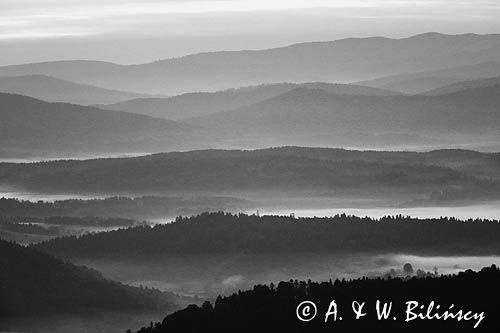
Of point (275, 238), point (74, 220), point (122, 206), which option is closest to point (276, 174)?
point (122, 206)

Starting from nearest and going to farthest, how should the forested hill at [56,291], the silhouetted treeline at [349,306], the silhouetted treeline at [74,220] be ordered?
the silhouetted treeline at [349,306]
the forested hill at [56,291]
the silhouetted treeline at [74,220]

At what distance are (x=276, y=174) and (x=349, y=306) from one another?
109 m

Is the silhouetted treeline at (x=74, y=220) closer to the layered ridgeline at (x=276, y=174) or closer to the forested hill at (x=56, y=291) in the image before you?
the layered ridgeline at (x=276, y=174)

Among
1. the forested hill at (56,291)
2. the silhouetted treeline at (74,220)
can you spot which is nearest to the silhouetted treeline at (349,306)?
the forested hill at (56,291)

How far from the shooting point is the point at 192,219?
99562 millimetres

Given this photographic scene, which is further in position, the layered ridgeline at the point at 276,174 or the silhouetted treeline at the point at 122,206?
the layered ridgeline at the point at 276,174

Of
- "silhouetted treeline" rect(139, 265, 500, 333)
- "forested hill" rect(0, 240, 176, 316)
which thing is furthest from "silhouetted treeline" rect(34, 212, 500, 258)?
"silhouetted treeline" rect(139, 265, 500, 333)

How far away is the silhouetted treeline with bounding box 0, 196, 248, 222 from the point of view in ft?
428

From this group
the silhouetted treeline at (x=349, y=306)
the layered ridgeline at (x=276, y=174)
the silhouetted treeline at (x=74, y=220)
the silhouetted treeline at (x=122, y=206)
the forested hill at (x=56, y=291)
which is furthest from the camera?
the layered ridgeline at (x=276, y=174)

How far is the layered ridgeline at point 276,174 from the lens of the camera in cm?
15625

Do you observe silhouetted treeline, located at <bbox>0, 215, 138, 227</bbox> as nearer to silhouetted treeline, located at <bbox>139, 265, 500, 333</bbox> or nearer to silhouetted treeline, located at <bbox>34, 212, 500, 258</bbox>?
silhouetted treeline, located at <bbox>34, 212, 500, 258</bbox>

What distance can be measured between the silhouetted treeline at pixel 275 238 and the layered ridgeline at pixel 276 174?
50.4 meters

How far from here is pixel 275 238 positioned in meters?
92.4

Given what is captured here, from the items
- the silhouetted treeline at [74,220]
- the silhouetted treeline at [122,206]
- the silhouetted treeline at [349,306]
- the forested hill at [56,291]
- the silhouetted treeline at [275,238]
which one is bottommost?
the silhouetted treeline at [349,306]
